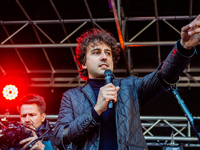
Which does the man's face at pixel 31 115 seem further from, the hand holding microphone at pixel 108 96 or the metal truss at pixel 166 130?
the metal truss at pixel 166 130

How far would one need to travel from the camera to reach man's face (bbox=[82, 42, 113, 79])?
1773 millimetres

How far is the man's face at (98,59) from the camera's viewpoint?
177cm

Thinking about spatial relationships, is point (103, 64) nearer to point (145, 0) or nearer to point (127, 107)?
point (127, 107)

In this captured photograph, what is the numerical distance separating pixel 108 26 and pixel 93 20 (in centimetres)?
41

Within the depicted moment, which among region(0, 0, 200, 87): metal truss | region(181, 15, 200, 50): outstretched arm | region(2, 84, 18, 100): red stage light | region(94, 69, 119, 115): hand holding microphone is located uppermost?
region(0, 0, 200, 87): metal truss

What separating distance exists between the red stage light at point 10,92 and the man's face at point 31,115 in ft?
9.84

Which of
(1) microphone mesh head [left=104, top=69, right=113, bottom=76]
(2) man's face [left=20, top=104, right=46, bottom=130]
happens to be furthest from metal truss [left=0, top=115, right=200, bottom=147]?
(1) microphone mesh head [left=104, top=69, right=113, bottom=76]

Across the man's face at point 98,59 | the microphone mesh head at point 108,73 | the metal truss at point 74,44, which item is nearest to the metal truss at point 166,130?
→ the metal truss at point 74,44

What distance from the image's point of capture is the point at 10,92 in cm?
609

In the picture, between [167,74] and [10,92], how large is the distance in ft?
17.3

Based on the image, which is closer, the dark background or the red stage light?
the dark background

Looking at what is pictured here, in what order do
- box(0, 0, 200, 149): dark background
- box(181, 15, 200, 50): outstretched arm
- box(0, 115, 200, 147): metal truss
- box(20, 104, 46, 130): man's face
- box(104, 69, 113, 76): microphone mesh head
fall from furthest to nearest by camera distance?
box(0, 0, 200, 149): dark background, box(0, 115, 200, 147): metal truss, box(20, 104, 46, 130): man's face, box(104, 69, 113, 76): microphone mesh head, box(181, 15, 200, 50): outstretched arm

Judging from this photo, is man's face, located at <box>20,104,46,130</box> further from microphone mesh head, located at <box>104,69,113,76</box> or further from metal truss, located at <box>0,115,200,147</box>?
metal truss, located at <box>0,115,200,147</box>

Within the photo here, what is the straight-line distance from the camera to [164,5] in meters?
5.53
